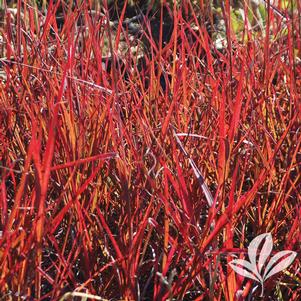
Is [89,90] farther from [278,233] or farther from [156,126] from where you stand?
[278,233]

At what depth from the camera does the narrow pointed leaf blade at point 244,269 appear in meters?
1.06

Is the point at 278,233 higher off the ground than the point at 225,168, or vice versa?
the point at 225,168

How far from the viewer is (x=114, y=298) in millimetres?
1121

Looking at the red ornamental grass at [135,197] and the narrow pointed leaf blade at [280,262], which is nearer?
the red ornamental grass at [135,197]

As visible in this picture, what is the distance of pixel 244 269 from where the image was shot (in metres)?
1.10

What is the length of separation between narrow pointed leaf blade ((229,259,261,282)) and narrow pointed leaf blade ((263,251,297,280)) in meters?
0.02

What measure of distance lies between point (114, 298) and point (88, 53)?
0.61 meters

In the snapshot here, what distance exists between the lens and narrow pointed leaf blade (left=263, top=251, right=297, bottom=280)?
1097 mm

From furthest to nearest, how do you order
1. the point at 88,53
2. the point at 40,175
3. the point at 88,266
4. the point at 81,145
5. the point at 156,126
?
the point at 88,53
the point at 156,126
the point at 81,145
the point at 88,266
the point at 40,175

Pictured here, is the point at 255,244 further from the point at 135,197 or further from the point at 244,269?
the point at 135,197

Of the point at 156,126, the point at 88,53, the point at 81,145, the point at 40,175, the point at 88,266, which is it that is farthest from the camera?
the point at 88,53

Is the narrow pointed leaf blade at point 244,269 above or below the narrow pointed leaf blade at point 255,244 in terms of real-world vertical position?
below

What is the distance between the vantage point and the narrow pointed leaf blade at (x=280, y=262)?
110cm

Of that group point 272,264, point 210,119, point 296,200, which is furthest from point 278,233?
point 210,119
